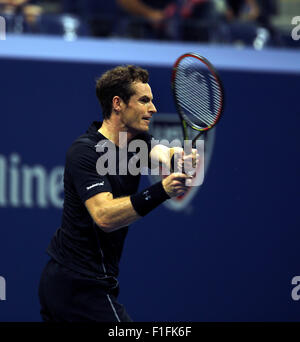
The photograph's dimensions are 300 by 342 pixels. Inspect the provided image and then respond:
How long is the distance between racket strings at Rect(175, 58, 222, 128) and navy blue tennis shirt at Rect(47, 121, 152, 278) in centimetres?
35

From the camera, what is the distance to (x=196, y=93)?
3.09m

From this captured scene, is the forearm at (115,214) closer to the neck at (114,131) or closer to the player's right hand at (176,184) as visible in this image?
the player's right hand at (176,184)

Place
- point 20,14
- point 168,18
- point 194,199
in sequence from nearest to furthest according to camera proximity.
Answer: point 194,199 < point 20,14 < point 168,18

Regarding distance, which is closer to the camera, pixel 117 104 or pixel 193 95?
pixel 117 104

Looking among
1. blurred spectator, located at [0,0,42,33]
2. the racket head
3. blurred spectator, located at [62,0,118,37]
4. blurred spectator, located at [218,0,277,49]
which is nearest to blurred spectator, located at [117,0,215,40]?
blurred spectator, located at [62,0,118,37]

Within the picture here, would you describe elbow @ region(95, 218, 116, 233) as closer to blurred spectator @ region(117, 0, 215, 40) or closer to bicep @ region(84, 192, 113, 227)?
bicep @ region(84, 192, 113, 227)

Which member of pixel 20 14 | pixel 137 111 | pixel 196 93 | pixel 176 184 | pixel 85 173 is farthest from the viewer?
pixel 20 14

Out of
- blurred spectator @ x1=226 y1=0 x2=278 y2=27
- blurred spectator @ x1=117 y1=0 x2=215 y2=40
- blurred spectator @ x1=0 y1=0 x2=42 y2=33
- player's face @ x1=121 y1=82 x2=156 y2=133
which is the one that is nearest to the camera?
player's face @ x1=121 y1=82 x2=156 y2=133

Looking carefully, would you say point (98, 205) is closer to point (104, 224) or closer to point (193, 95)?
point (104, 224)

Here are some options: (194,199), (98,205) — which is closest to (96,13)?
(194,199)

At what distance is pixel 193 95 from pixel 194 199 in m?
1.42

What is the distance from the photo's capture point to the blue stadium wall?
13.9 ft

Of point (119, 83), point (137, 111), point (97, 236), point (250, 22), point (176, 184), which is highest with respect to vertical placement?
point (250, 22)

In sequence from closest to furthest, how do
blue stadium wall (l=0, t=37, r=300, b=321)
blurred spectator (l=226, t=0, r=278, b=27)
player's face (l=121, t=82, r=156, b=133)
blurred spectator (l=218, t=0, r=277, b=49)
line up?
player's face (l=121, t=82, r=156, b=133) → blue stadium wall (l=0, t=37, r=300, b=321) → blurred spectator (l=218, t=0, r=277, b=49) → blurred spectator (l=226, t=0, r=278, b=27)
